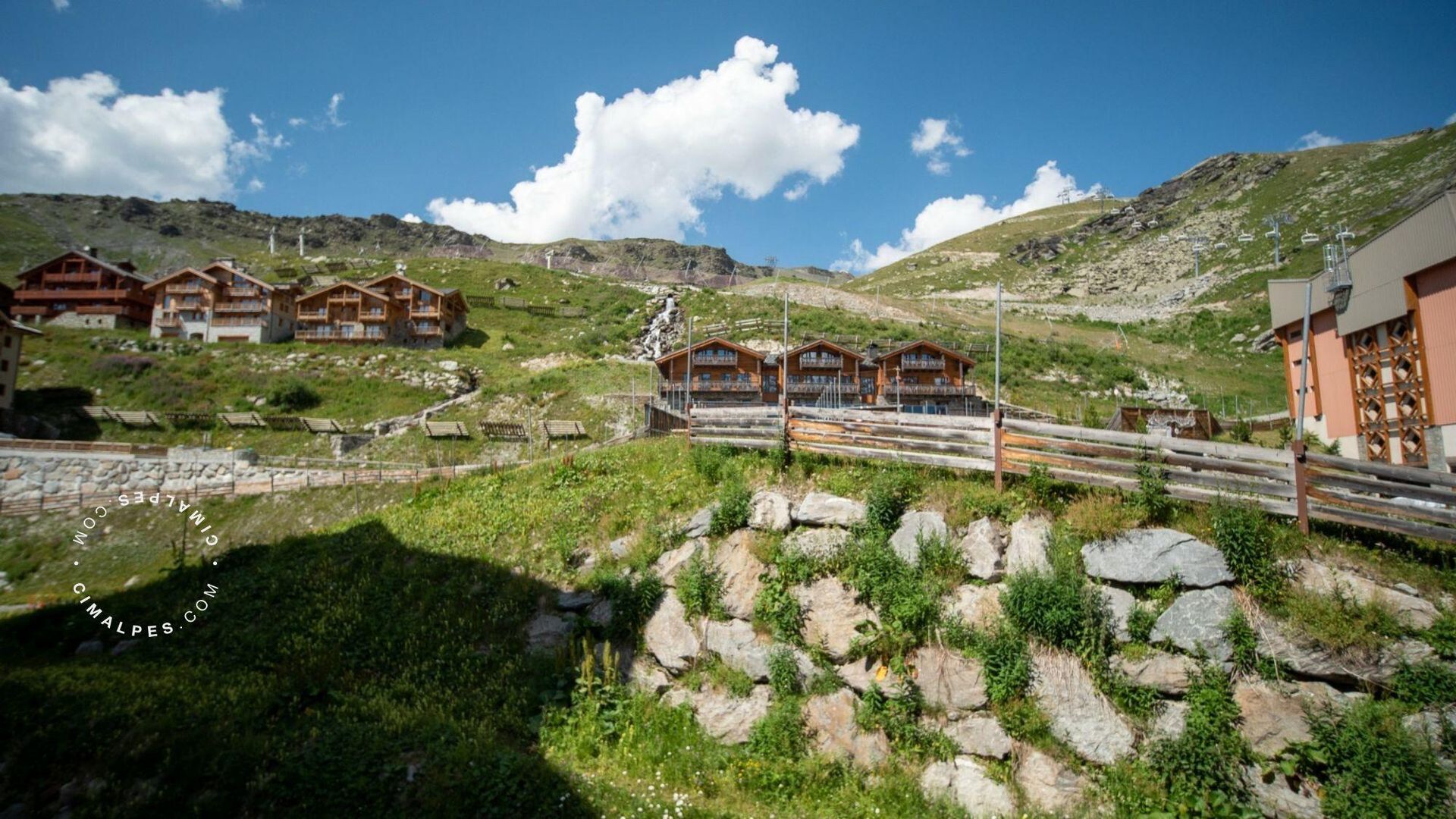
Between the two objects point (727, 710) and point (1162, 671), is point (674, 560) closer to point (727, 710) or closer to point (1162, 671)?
point (727, 710)

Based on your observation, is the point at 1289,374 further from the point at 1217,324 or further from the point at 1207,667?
the point at 1217,324

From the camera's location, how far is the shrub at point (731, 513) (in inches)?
467

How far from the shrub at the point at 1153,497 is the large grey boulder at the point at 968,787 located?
15.2ft

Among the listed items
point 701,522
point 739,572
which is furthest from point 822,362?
point 739,572

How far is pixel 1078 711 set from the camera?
8.11 m

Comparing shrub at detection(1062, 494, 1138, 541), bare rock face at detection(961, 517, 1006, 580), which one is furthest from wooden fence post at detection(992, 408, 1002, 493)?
shrub at detection(1062, 494, 1138, 541)

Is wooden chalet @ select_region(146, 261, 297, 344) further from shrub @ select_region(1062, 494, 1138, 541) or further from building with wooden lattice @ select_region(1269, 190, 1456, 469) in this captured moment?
building with wooden lattice @ select_region(1269, 190, 1456, 469)

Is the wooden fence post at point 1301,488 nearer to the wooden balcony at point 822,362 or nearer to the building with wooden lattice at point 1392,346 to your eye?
the building with wooden lattice at point 1392,346

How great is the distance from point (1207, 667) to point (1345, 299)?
90.0 feet

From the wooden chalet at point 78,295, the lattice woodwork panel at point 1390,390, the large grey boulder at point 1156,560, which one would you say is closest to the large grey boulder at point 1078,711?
the large grey boulder at point 1156,560

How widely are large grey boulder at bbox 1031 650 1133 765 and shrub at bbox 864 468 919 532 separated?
3059 mm

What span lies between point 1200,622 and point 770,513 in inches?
263

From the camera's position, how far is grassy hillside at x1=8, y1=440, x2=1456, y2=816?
7512mm

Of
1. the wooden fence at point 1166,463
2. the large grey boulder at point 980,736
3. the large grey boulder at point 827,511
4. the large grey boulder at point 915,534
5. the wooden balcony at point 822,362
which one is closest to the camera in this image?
the large grey boulder at point 980,736
